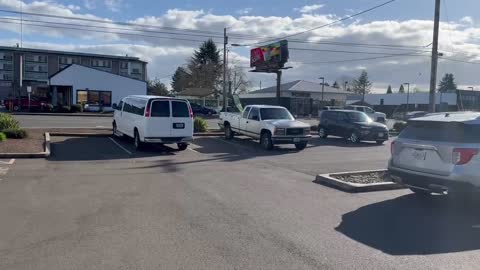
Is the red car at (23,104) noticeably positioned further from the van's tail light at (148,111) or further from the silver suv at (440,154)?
the silver suv at (440,154)

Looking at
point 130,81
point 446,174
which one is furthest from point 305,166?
point 130,81

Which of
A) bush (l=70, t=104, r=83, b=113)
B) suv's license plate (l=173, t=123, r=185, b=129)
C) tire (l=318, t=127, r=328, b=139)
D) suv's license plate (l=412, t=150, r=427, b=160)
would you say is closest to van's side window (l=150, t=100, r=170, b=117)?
suv's license plate (l=173, t=123, r=185, b=129)

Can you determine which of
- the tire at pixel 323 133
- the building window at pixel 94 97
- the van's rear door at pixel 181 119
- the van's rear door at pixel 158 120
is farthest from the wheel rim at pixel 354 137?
the building window at pixel 94 97

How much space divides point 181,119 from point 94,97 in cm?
4222

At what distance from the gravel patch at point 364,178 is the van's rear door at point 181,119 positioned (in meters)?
7.31

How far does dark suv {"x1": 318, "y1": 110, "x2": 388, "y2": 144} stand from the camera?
22141 millimetres

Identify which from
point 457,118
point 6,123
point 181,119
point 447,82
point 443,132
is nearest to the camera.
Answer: point 443,132

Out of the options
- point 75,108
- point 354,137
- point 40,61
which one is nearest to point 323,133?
point 354,137

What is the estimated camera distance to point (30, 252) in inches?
212

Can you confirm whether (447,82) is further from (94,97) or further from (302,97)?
(94,97)

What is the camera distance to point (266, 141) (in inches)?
726

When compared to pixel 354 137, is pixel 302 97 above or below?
above

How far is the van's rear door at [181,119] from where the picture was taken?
54.9ft

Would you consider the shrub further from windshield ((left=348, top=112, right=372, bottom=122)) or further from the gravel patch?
windshield ((left=348, top=112, right=372, bottom=122))
